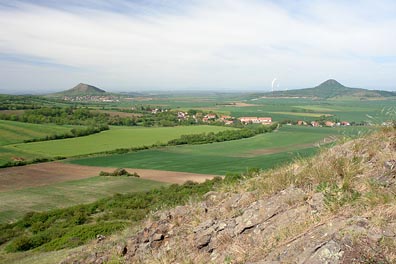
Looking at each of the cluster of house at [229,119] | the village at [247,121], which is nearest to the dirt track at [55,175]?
the village at [247,121]

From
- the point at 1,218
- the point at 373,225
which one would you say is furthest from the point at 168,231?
the point at 1,218

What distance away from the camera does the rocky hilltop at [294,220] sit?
4.34m

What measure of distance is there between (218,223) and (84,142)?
6636 cm

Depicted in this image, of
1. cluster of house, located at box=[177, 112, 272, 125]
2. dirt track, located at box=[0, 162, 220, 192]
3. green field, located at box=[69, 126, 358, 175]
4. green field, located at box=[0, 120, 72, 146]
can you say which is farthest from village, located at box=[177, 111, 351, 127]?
dirt track, located at box=[0, 162, 220, 192]

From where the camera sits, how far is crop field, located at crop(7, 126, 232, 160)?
60.3 m

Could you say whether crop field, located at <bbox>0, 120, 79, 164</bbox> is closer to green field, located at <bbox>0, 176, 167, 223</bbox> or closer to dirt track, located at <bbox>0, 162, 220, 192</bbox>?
dirt track, located at <bbox>0, 162, 220, 192</bbox>

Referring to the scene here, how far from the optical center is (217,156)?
5756 cm

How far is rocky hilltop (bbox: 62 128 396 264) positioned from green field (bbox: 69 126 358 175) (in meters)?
35.7

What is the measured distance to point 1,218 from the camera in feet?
89.5

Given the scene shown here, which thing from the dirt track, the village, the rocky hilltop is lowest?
the dirt track

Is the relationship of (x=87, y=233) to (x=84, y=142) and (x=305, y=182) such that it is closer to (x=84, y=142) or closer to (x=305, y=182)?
(x=305, y=182)

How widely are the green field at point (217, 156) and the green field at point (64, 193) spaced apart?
28.9ft

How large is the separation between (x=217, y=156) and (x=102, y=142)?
24816mm

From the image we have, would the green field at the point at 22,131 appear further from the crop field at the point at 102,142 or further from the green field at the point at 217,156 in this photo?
the green field at the point at 217,156
